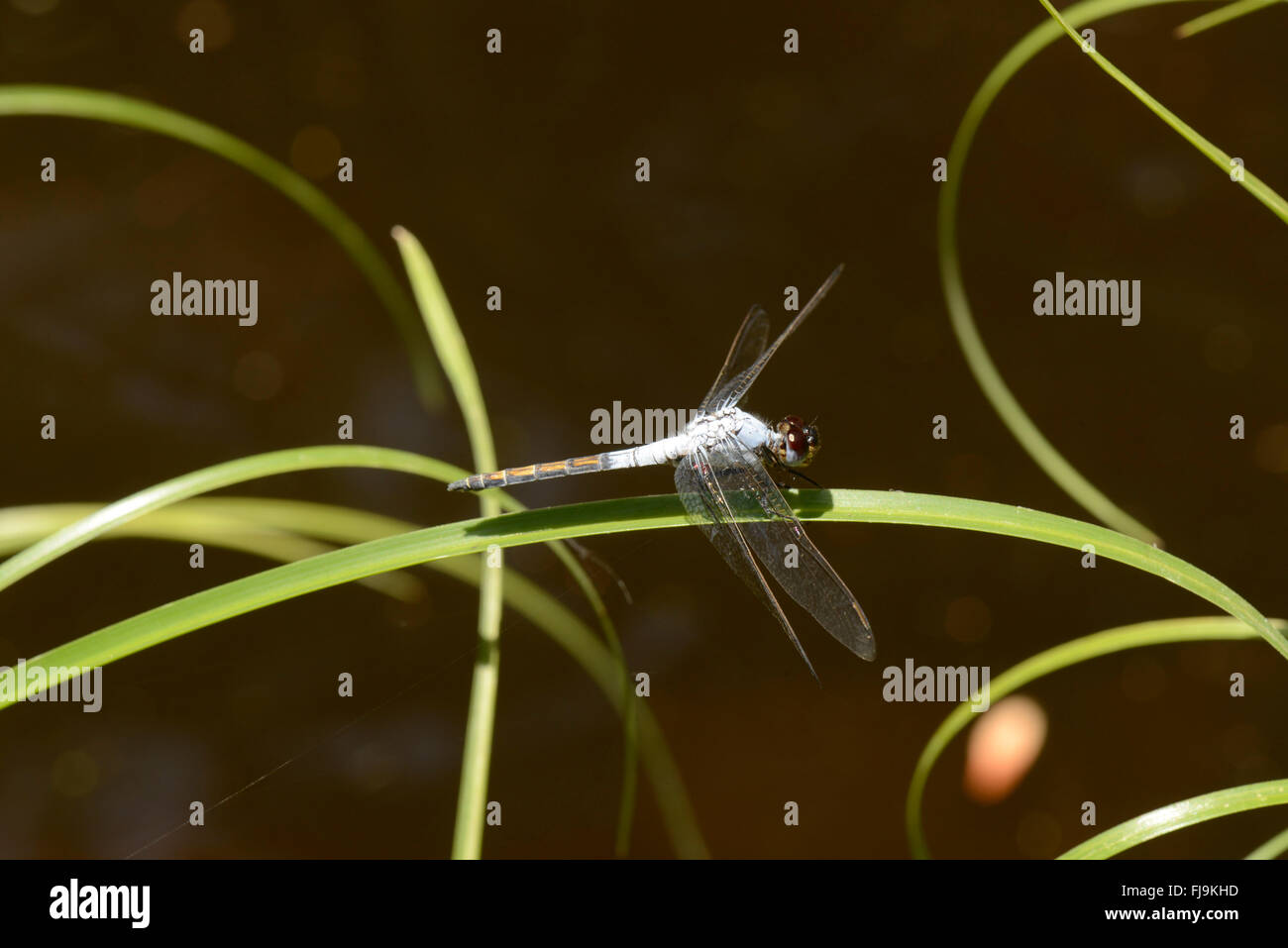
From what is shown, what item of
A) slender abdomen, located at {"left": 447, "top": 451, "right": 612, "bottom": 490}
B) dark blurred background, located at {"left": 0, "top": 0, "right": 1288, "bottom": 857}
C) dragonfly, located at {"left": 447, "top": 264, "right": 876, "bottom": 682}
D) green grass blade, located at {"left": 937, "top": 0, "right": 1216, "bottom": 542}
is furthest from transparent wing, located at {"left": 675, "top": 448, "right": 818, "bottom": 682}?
green grass blade, located at {"left": 937, "top": 0, "right": 1216, "bottom": 542}

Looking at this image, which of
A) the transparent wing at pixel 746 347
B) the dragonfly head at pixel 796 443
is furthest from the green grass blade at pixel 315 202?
the dragonfly head at pixel 796 443

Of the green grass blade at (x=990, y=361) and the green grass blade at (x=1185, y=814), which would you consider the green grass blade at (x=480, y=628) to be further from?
the green grass blade at (x=990, y=361)

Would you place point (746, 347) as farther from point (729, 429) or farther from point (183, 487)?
point (183, 487)

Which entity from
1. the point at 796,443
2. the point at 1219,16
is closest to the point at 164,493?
the point at 796,443

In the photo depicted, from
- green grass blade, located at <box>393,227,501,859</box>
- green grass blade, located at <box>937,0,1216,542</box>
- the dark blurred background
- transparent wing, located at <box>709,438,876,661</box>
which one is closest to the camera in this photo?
green grass blade, located at <box>393,227,501,859</box>

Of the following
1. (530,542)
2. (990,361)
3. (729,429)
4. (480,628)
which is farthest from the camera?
(990,361)

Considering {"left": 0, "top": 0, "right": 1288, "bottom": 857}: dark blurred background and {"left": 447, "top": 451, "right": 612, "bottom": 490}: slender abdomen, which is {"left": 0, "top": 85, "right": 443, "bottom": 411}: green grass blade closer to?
{"left": 0, "top": 0, "right": 1288, "bottom": 857}: dark blurred background

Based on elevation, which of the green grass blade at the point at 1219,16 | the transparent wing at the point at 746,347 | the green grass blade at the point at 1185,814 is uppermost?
the green grass blade at the point at 1219,16
